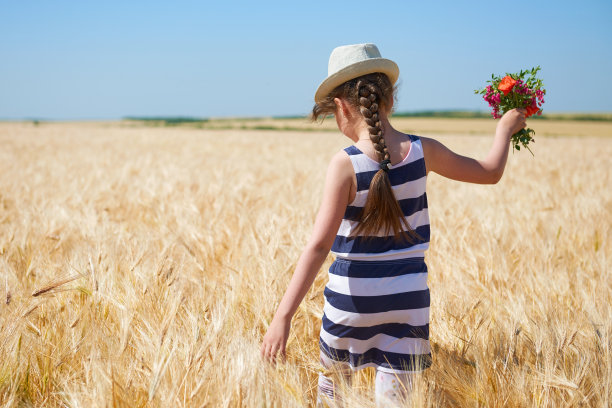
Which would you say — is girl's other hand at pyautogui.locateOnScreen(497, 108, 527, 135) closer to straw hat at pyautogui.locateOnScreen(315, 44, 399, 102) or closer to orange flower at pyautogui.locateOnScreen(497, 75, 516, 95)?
orange flower at pyautogui.locateOnScreen(497, 75, 516, 95)

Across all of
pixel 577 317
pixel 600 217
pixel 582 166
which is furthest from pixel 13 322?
pixel 582 166

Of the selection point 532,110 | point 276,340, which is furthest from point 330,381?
point 532,110

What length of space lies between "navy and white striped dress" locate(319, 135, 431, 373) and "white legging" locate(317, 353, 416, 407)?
23 mm

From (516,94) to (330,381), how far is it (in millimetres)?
1019

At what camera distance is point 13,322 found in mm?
1330

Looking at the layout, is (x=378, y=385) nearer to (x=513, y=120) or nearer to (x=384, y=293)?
(x=384, y=293)

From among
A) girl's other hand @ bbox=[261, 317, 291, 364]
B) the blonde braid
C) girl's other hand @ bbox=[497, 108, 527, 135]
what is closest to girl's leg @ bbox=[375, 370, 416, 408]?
girl's other hand @ bbox=[261, 317, 291, 364]

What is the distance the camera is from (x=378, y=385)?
1.36 m

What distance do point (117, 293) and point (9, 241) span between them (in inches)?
40.8

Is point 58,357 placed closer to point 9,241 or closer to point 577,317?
point 9,241

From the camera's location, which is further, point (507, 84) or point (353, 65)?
point (507, 84)

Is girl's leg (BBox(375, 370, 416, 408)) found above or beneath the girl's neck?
beneath

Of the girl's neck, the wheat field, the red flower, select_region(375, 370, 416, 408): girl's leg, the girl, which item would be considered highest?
the red flower

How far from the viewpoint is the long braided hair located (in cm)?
123
